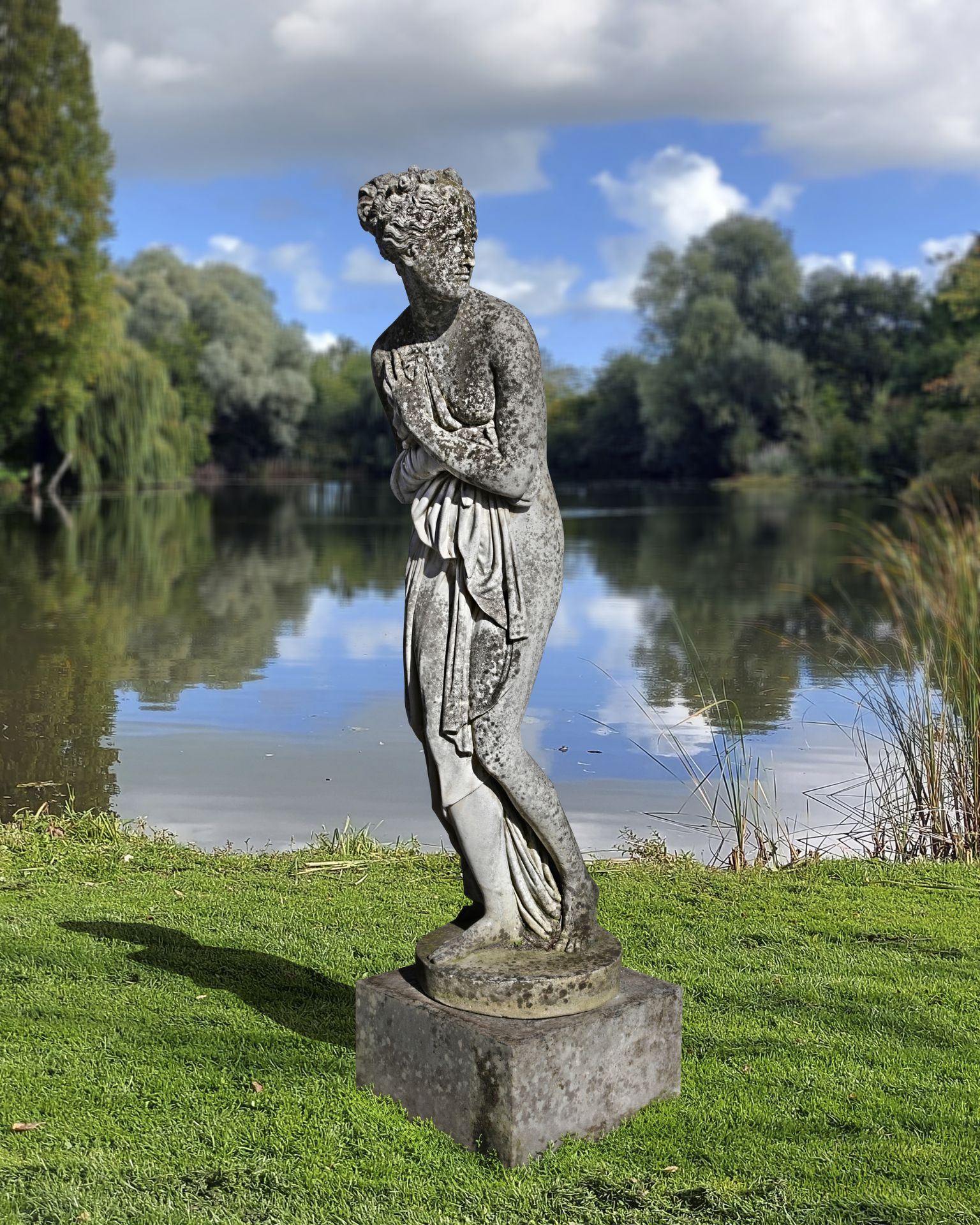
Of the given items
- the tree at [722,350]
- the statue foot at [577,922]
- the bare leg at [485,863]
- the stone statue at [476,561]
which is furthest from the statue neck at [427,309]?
the tree at [722,350]

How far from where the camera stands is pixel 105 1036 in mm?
4609

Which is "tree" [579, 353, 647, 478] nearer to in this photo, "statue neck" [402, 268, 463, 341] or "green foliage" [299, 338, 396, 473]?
"green foliage" [299, 338, 396, 473]

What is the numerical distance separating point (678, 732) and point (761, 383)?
187ft

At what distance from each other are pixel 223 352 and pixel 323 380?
29.6 meters

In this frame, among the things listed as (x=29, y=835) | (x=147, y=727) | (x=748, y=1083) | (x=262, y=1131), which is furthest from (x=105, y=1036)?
(x=147, y=727)

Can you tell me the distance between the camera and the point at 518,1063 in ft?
12.4

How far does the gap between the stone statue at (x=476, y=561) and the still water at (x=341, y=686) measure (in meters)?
3.41

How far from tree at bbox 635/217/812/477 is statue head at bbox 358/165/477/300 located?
60.7 meters

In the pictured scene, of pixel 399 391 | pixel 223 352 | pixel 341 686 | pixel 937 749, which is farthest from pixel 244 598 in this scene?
pixel 223 352

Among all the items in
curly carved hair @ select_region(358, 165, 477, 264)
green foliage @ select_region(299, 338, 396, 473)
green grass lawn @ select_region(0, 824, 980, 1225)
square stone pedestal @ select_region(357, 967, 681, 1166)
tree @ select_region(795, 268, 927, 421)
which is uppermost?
tree @ select_region(795, 268, 927, 421)

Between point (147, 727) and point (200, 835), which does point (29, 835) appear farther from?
point (147, 727)

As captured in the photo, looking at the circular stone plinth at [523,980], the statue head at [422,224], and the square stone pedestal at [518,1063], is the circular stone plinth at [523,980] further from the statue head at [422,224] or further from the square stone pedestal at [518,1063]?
the statue head at [422,224]

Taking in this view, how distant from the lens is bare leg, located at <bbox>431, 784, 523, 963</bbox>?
415cm

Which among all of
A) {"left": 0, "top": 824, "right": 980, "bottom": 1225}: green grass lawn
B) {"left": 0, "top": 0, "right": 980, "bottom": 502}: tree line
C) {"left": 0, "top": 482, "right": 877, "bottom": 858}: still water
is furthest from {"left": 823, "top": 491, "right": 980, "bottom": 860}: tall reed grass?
{"left": 0, "top": 0, "right": 980, "bottom": 502}: tree line
